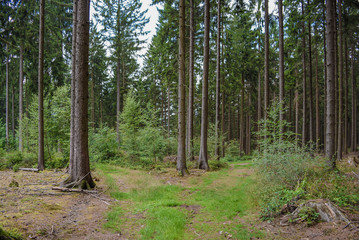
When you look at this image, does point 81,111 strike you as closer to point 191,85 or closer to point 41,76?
point 41,76

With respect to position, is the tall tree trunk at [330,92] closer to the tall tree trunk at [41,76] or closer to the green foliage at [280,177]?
the green foliage at [280,177]

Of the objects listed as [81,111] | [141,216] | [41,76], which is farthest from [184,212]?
[41,76]

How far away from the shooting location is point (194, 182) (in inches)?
373

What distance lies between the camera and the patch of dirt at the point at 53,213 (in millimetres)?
4031

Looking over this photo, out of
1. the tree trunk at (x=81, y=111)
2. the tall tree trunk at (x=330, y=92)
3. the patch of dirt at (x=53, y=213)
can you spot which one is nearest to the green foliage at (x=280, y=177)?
the tall tree trunk at (x=330, y=92)

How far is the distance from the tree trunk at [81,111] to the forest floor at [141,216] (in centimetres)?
67

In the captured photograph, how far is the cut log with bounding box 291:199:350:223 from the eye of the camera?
13.5 feet

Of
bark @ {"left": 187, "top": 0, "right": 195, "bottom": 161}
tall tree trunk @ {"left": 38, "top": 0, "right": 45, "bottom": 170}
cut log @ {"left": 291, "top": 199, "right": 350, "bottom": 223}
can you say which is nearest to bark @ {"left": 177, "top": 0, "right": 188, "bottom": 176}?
bark @ {"left": 187, "top": 0, "right": 195, "bottom": 161}

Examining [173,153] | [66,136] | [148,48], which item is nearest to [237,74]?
[173,153]

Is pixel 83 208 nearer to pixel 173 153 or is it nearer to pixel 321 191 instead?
pixel 321 191

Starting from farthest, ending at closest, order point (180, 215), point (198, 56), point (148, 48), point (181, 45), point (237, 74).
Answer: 1. point (148, 48)
2. point (237, 74)
3. point (198, 56)
4. point (181, 45)
5. point (180, 215)

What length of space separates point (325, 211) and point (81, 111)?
7365 mm

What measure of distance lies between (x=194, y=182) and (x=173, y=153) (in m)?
10.8

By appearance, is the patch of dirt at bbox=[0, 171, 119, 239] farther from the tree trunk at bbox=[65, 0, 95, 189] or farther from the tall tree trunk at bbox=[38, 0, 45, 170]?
the tall tree trunk at bbox=[38, 0, 45, 170]
